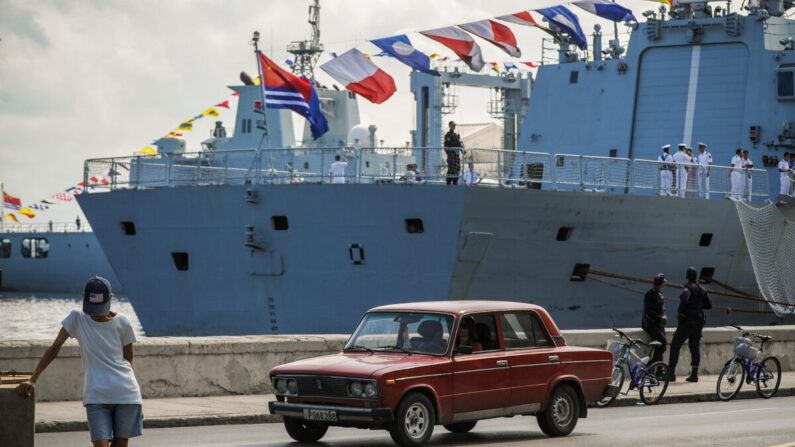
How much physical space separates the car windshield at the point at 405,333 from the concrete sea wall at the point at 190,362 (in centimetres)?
435

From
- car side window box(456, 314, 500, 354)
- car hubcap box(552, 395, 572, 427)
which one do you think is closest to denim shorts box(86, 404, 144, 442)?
car side window box(456, 314, 500, 354)

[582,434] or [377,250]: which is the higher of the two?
[377,250]

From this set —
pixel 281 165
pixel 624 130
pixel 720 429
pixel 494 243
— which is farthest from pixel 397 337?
pixel 281 165

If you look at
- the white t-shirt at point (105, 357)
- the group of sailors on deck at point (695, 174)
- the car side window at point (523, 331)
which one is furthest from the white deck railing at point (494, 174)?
the white t-shirt at point (105, 357)

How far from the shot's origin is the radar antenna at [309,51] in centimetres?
6925

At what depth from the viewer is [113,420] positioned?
913 cm

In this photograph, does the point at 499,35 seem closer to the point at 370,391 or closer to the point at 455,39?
the point at 455,39

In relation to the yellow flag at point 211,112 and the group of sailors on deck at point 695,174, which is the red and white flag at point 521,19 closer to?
the group of sailors on deck at point 695,174

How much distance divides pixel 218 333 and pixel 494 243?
26.1ft

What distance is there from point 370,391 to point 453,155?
17.5 meters

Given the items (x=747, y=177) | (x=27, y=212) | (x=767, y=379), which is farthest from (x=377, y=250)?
(x=27, y=212)

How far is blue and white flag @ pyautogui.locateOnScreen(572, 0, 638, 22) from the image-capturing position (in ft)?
109

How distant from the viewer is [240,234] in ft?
107

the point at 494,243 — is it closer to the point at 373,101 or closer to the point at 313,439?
the point at 373,101
